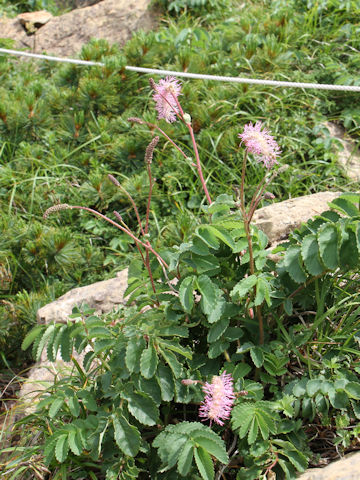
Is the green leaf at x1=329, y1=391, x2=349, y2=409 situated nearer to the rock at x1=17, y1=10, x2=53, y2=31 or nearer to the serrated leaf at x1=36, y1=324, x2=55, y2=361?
the serrated leaf at x1=36, y1=324, x2=55, y2=361

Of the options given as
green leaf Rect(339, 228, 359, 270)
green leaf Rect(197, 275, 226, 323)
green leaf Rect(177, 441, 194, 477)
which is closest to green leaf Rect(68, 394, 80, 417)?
green leaf Rect(177, 441, 194, 477)

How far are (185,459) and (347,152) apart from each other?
2.52 m

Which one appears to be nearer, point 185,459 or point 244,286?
point 185,459

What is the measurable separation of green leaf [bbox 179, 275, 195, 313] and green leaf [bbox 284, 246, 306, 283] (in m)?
0.30

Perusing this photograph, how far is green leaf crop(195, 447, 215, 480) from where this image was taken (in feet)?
4.96

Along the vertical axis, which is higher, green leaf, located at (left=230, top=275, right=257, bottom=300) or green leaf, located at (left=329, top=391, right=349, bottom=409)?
green leaf, located at (left=230, top=275, right=257, bottom=300)

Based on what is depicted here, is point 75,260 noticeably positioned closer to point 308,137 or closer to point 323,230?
point 308,137

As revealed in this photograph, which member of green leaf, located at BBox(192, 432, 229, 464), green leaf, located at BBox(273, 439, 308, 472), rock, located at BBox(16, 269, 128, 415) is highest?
green leaf, located at BBox(192, 432, 229, 464)

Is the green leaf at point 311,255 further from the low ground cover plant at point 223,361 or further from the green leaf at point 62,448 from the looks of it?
the green leaf at point 62,448

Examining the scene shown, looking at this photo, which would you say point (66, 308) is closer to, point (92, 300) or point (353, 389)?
point (92, 300)

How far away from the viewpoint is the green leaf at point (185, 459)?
1522mm

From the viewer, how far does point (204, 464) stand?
153 cm

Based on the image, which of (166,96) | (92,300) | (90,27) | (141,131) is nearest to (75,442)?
(92,300)

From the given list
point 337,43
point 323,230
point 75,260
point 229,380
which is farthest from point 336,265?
point 337,43
